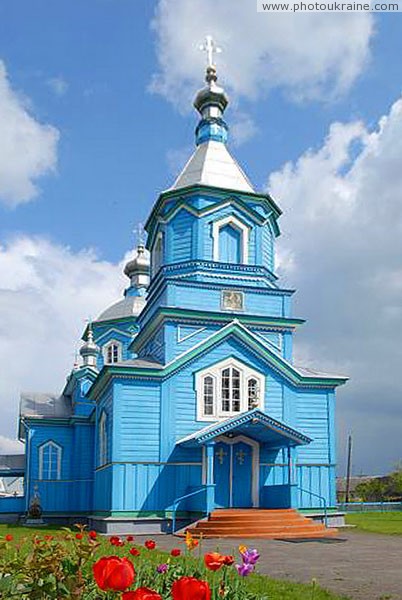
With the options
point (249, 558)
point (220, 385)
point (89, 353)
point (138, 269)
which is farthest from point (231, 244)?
point (249, 558)

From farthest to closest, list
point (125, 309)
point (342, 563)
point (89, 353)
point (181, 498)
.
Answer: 1. point (125, 309)
2. point (89, 353)
3. point (181, 498)
4. point (342, 563)

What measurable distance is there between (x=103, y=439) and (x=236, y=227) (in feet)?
24.0

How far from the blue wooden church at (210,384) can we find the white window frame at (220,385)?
3 centimetres

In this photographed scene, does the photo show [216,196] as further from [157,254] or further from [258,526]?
[258,526]

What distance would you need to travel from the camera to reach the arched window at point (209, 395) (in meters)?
18.0

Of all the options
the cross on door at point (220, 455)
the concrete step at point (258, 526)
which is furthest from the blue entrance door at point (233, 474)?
the concrete step at point (258, 526)

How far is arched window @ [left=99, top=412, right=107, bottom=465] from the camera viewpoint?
18.9 m

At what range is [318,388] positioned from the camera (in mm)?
19406

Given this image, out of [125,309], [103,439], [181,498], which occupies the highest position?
[125,309]

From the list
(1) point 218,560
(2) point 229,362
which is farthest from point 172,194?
(1) point 218,560

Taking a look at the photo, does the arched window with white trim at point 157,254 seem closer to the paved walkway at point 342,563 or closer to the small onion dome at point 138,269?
the paved walkway at point 342,563

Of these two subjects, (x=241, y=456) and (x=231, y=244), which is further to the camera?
(x=231, y=244)

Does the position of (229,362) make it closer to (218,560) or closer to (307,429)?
(307,429)

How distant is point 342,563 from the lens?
9.75 metres
